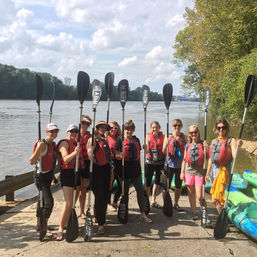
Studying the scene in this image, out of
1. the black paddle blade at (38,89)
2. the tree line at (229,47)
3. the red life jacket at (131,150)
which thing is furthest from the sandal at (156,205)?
the tree line at (229,47)

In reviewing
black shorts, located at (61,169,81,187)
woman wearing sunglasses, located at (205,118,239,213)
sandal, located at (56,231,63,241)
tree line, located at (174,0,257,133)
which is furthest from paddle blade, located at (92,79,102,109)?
tree line, located at (174,0,257,133)

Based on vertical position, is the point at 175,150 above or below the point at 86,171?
above

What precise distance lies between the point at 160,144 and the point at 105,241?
2.06 meters

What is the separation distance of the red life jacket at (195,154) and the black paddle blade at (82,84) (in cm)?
201

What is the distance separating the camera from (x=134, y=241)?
410cm

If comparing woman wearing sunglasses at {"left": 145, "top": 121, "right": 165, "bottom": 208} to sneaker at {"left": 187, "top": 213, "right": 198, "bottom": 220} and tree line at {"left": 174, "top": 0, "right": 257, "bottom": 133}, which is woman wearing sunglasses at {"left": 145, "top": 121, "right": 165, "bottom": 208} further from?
tree line at {"left": 174, "top": 0, "right": 257, "bottom": 133}

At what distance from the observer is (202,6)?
20109 mm

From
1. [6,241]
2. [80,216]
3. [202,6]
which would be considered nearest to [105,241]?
[80,216]

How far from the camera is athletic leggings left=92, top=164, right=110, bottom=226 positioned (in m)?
4.26

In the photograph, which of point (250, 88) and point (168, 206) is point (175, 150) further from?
point (250, 88)

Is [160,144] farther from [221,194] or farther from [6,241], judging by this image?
[6,241]

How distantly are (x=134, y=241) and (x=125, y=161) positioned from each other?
52.7 inches

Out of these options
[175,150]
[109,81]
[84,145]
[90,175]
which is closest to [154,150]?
[175,150]

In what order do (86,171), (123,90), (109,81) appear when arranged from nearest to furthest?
(86,171)
(123,90)
(109,81)
